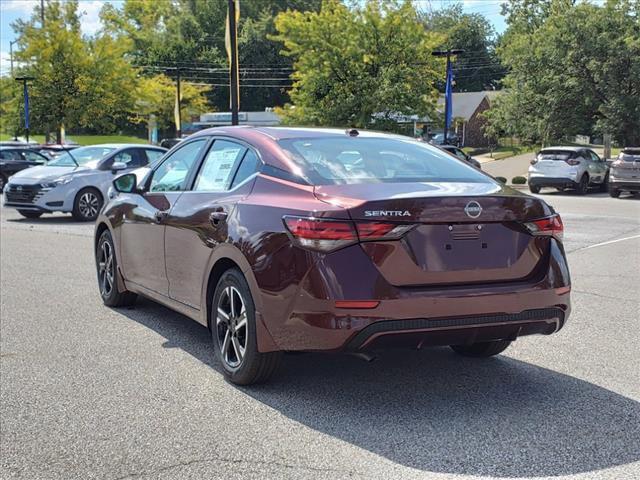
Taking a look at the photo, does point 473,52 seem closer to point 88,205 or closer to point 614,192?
point 614,192

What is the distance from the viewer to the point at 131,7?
9181 centimetres

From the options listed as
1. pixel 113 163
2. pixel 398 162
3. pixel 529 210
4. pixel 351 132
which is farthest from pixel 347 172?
pixel 113 163

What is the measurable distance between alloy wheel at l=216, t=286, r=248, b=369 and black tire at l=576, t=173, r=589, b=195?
21967mm

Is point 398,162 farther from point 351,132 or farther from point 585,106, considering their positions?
point 585,106

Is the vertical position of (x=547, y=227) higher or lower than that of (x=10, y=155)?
higher

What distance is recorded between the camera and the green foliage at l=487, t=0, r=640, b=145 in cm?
3253

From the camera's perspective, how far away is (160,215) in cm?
576

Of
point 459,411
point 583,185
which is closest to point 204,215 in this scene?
point 459,411

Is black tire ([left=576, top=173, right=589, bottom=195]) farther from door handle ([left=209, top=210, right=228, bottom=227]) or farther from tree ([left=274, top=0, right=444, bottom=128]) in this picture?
door handle ([left=209, top=210, right=228, bottom=227])

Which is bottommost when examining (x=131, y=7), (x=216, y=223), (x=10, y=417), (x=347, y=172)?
(x=10, y=417)

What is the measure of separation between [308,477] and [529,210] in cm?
206

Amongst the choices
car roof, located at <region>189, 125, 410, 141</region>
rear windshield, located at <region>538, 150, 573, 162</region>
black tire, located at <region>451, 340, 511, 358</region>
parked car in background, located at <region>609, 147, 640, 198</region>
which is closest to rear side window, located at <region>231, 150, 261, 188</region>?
car roof, located at <region>189, 125, 410, 141</region>

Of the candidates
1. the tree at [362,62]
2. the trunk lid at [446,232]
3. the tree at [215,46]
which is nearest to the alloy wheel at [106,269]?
the trunk lid at [446,232]

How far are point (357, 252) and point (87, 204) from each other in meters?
12.3
